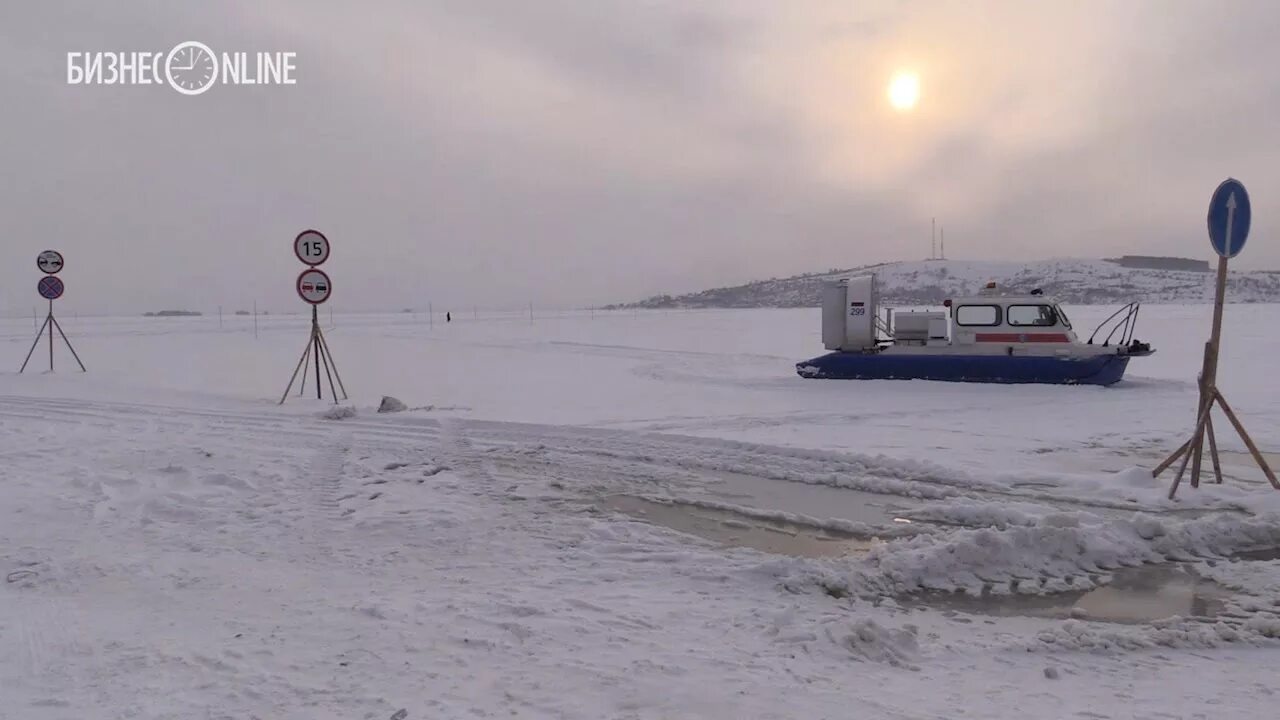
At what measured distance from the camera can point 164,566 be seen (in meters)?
4.82

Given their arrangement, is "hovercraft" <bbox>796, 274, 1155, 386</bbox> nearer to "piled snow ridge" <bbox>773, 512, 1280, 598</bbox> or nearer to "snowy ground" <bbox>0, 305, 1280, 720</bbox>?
"snowy ground" <bbox>0, 305, 1280, 720</bbox>

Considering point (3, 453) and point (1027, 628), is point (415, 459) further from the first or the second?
point (1027, 628)

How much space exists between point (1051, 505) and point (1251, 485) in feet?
7.39

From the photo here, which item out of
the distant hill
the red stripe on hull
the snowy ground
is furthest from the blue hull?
the distant hill

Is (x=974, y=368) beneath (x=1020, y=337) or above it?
beneath

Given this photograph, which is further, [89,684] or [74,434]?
[74,434]

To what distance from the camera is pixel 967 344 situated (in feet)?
51.0

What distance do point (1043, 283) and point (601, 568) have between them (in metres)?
141

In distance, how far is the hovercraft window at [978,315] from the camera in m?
15.5

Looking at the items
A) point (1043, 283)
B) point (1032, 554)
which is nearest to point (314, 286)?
point (1032, 554)

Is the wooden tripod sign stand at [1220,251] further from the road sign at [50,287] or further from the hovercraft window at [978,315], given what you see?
the road sign at [50,287]

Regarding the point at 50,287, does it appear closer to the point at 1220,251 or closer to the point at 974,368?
the point at 974,368

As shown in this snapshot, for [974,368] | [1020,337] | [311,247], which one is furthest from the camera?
[1020,337]

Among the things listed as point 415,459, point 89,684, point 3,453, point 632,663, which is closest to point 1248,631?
point 632,663
